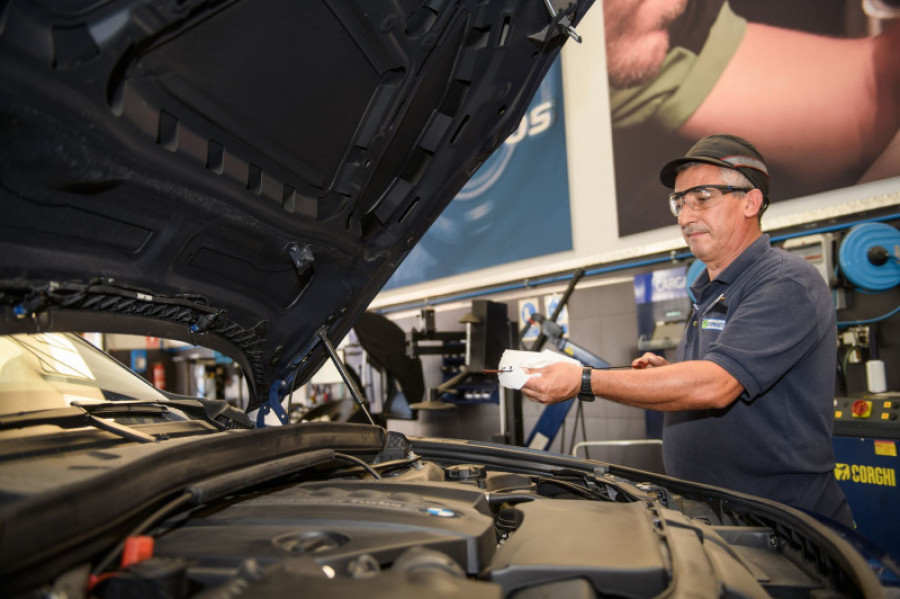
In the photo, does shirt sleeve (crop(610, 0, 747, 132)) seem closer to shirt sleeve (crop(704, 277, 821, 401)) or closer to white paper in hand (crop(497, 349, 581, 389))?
shirt sleeve (crop(704, 277, 821, 401))

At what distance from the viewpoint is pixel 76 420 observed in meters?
1.08

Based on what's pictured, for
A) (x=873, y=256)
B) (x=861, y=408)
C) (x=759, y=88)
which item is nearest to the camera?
(x=861, y=408)

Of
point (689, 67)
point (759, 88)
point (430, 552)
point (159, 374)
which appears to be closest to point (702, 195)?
point (430, 552)

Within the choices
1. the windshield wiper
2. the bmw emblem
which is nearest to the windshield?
the windshield wiper

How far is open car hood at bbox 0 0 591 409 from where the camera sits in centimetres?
83

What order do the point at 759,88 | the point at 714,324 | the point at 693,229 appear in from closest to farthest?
the point at 714,324 → the point at 693,229 → the point at 759,88

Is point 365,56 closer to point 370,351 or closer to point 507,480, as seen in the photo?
point 507,480

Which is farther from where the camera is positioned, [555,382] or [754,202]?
[754,202]

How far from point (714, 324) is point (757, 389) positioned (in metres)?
0.33

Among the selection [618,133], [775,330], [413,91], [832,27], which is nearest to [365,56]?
[413,91]

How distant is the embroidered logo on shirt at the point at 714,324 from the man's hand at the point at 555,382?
49 cm

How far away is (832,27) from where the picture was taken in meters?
3.00

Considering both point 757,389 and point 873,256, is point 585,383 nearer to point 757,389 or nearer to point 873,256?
point 757,389

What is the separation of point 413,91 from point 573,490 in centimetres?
94
